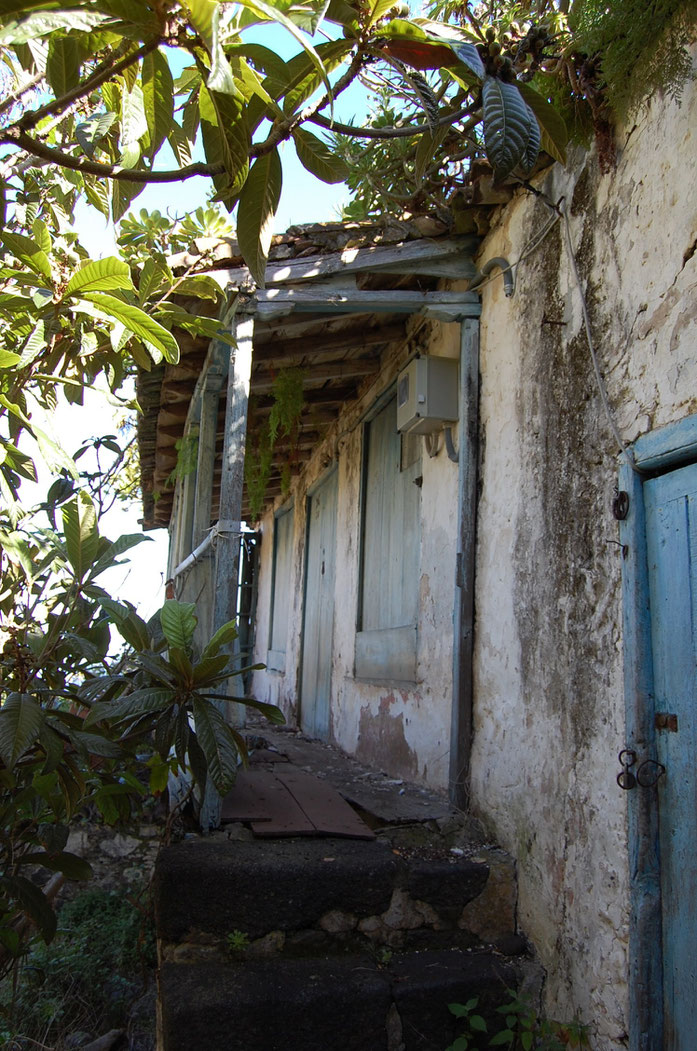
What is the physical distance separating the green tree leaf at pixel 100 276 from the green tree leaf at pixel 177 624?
1.29 meters

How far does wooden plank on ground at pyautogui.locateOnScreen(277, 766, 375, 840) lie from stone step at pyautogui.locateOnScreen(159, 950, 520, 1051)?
0.57m

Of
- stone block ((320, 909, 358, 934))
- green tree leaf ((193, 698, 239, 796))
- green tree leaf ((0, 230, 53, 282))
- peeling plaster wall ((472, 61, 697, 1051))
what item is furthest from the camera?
stone block ((320, 909, 358, 934))

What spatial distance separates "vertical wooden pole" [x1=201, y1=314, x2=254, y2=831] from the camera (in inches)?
146

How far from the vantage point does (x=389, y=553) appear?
5.79 meters

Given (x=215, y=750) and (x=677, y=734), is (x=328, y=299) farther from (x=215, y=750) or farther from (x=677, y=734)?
(x=677, y=734)

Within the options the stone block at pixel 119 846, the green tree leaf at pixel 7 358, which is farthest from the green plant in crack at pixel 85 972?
the green tree leaf at pixel 7 358

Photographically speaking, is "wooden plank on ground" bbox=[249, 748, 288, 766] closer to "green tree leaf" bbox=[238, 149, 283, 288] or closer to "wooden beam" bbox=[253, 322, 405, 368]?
"wooden beam" bbox=[253, 322, 405, 368]

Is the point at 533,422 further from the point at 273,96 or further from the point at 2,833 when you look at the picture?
the point at 2,833

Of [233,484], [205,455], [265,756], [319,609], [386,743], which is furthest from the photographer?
[319,609]

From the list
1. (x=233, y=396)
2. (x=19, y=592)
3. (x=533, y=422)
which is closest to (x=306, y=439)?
(x=233, y=396)

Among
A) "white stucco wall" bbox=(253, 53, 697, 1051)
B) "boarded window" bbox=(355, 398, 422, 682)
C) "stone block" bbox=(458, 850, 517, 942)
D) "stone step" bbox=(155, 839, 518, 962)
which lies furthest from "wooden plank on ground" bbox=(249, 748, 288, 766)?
"stone block" bbox=(458, 850, 517, 942)

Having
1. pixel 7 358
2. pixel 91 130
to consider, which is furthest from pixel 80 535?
pixel 91 130

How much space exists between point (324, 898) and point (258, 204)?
2.66m

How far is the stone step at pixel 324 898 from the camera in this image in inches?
120
